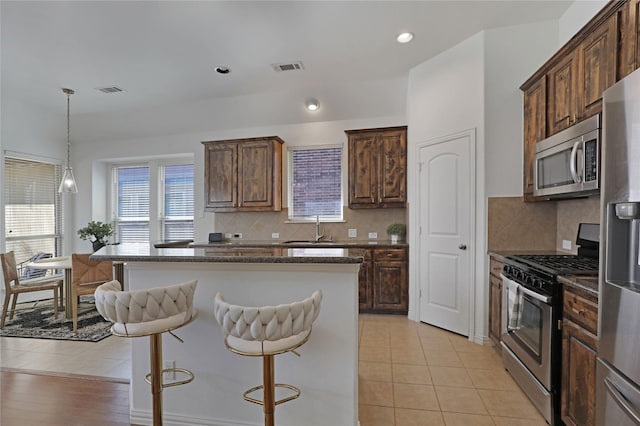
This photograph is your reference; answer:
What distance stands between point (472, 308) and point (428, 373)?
101cm

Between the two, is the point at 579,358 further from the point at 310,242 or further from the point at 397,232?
the point at 310,242

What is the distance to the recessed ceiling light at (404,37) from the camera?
313 cm

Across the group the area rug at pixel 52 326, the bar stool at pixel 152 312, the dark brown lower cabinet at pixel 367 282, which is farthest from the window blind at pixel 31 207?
the dark brown lower cabinet at pixel 367 282

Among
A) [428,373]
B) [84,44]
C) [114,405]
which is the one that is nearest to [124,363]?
[114,405]

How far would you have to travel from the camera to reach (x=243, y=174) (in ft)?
16.0

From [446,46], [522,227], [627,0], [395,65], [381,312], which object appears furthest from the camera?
[381,312]

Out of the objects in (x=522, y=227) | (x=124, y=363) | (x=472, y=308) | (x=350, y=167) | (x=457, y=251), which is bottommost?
(x=124, y=363)

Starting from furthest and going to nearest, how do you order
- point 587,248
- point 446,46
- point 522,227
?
1. point 446,46
2. point 522,227
3. point 587,248

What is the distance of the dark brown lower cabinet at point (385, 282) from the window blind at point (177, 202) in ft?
11.2

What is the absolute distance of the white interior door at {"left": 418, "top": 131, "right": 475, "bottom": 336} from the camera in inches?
131

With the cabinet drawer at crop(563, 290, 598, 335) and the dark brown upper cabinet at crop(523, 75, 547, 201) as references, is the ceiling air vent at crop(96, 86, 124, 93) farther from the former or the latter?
the cabinet drawer at crop(563, 290, 598, 335)

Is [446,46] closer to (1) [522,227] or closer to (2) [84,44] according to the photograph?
(1) [522,227]

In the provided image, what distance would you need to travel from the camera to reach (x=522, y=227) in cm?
312

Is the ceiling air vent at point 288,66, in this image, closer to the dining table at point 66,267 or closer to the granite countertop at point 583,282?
the granite countertop at point 583,282
